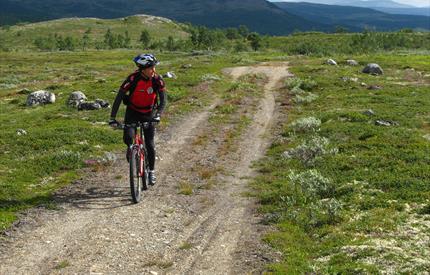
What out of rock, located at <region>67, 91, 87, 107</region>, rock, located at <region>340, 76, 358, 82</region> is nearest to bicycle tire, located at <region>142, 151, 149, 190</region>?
rock, located at <region>67, 91, 87, 107</region>

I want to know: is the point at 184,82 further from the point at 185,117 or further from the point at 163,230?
the point at 163,230

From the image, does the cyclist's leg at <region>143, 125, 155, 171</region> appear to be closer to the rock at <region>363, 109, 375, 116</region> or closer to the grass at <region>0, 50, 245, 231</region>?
the grass at <region>0, 50, 245, 231</region>

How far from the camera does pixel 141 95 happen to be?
1514 centimetres

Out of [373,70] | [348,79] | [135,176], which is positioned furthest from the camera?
[373,70]

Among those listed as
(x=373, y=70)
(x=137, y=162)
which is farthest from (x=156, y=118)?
(x=373, y=70)

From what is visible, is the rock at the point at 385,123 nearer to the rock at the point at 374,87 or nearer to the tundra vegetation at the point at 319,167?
the tundra vegetation at the point at 319,167

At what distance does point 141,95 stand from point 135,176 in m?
2.75

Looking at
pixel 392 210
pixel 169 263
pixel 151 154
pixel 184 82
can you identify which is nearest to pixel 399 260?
pixel 392 210

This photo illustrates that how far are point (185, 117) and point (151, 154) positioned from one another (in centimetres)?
1612

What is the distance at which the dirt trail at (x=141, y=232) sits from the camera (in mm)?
11406

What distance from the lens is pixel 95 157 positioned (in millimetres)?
21453

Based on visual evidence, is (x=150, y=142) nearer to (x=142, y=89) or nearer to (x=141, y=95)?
(x=141, y=95)

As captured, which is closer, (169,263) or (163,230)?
(169,263)

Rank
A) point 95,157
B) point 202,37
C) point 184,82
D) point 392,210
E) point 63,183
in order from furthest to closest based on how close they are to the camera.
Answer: point 202,37
point 184,82
point 95,157
point 63,183
point 392,210
